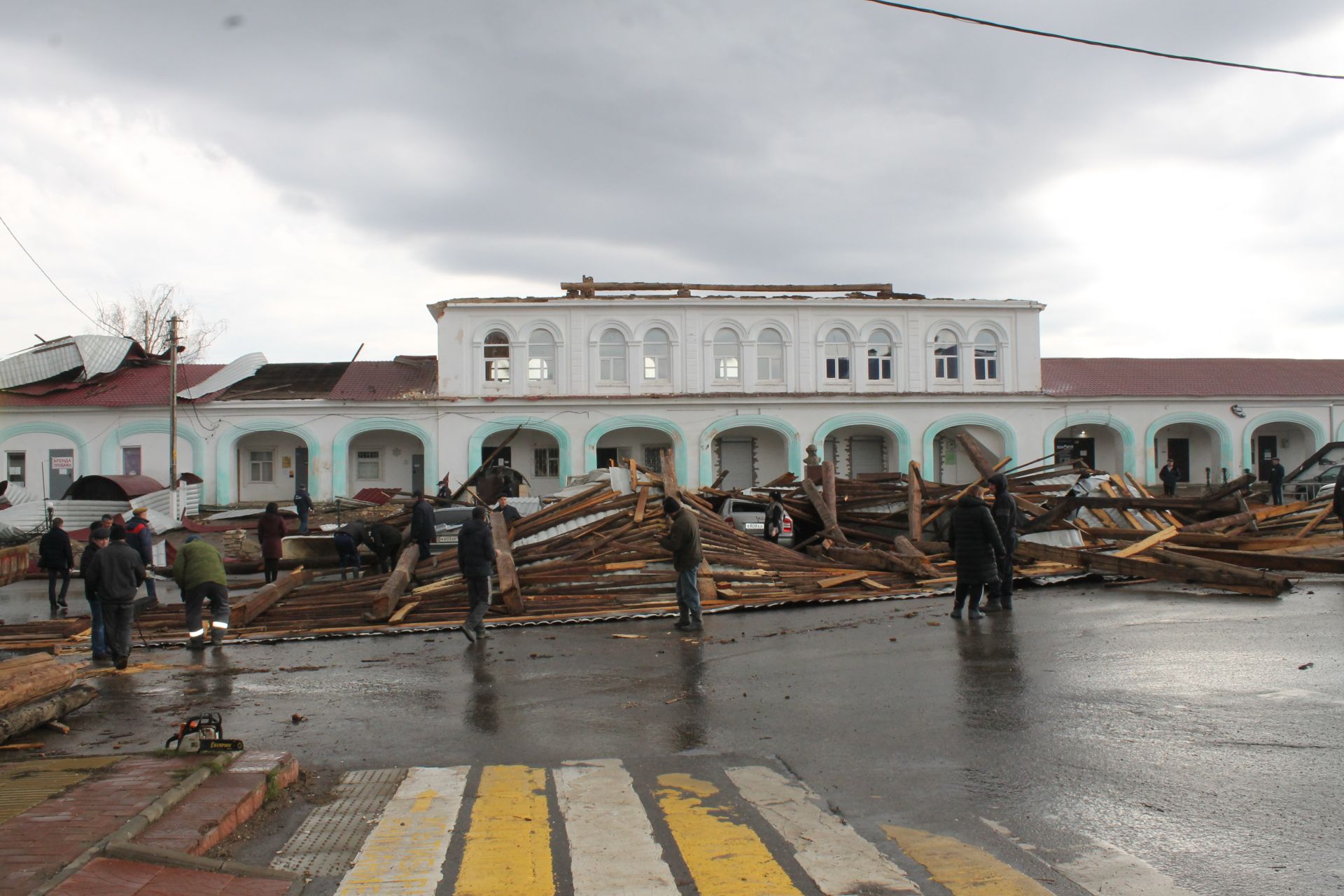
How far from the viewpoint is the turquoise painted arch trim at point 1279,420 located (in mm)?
41562

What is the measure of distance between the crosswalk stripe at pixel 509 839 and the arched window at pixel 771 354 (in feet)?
116

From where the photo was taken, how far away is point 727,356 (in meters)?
41.0

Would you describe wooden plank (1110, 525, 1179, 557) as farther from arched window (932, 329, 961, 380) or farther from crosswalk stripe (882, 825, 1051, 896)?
arched window (932, 329, 961, 380)

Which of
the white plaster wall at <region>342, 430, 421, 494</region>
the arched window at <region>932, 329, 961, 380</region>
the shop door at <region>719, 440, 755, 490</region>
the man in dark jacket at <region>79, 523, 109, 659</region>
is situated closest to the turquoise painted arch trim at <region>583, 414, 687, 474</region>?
the shop door at <region>719, 440, 755, 490</region>

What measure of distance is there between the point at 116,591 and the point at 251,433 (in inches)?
1175

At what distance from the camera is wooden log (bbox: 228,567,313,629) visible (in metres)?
13.8

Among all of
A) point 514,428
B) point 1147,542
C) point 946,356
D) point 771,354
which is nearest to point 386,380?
point 514,428

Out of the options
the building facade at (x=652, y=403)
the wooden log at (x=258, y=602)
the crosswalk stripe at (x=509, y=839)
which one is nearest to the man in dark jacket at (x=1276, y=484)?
the building facade at (x=652, y=403)

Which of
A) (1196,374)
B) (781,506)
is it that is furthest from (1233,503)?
(1196,374)

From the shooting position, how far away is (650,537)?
659 inches

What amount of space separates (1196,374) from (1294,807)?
43531 mm

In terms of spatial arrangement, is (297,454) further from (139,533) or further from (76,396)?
(139,533)

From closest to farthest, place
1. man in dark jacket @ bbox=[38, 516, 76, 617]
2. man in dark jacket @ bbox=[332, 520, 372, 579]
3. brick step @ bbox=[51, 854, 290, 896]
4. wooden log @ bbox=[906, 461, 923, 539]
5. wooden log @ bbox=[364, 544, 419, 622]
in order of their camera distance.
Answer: brick step @ bbox=[51, 854, 290, 896]
wooden log @ bbox=[364, 544, 419, 622]
man in dark jacket @ bbox=[38, 516, 76, 617]
man in dark jacket @ bbox=[332, 520, 372, 579]
wooden log @ bbox=[906, 461, 923, 539]

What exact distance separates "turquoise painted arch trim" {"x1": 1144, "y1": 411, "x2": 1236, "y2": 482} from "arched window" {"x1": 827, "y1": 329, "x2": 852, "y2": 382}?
12.4 m
